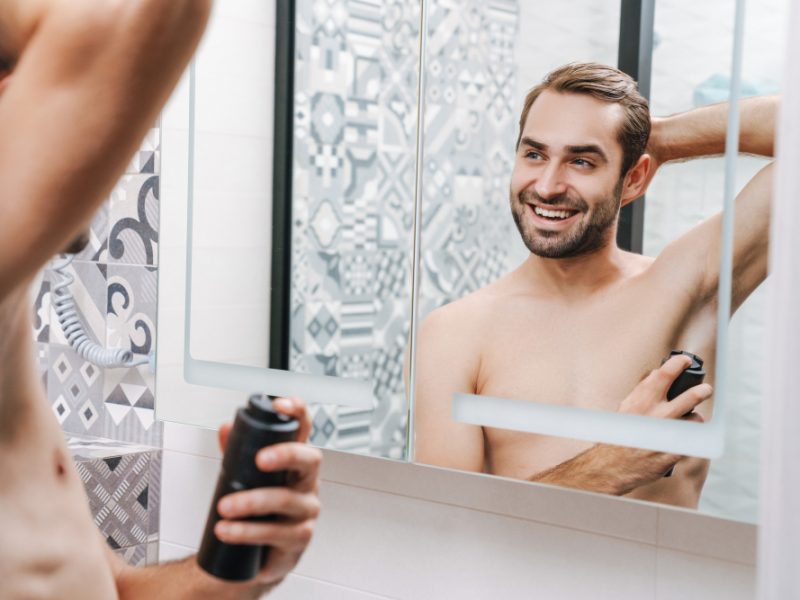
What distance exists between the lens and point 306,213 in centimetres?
143

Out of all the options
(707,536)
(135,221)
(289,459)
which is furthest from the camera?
(135,221)

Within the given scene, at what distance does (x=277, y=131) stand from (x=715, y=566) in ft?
2.72

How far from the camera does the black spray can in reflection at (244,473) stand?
2.22ft

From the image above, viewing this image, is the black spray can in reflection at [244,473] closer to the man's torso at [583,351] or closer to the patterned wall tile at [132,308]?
the man's torso at [583,351]

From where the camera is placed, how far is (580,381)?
1173 mm

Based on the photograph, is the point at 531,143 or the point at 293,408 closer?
the point at 293,408

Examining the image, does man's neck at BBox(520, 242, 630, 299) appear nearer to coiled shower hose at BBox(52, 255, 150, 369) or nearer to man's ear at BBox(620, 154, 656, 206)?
man's ear at BBox(620, 154, 656, 206)

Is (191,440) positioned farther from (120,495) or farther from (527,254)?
(527,254)

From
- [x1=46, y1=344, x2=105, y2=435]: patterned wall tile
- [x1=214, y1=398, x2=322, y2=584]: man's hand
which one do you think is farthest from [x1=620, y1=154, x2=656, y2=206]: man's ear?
[x1=46, y1=344, x2=105, y2=435]: patterned wall tile

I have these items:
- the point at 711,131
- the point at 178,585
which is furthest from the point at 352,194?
the point at 178,585

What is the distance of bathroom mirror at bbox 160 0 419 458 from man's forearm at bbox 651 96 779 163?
0.34 meters

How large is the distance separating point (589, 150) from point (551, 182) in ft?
0.19

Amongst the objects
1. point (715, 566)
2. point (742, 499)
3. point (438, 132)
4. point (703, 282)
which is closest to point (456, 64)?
point (438, 132)

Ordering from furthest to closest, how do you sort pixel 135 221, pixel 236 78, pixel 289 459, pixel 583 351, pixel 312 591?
1. pixel 135 221
2. pixel 312 591
3. pixel 236 78
4. pixel 583 351
5. pixel 289 459
